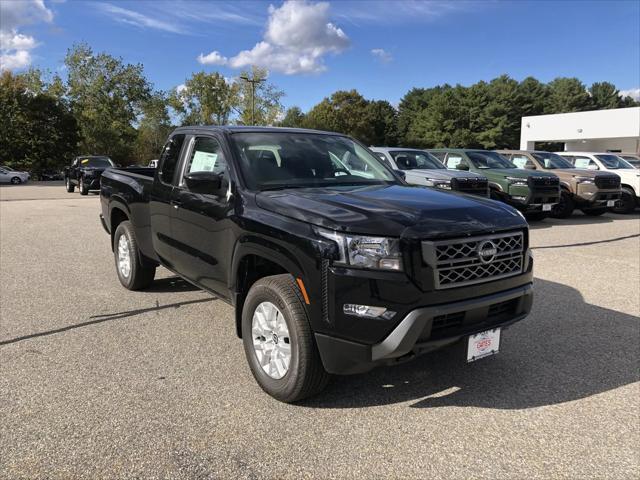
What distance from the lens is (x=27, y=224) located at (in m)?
12.6

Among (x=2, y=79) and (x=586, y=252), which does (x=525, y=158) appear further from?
(x=2, y=79)

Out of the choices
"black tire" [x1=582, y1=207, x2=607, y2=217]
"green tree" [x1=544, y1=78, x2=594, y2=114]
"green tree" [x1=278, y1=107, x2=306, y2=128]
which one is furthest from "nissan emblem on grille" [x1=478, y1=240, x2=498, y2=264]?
"green tree" [x1=544, y1=78, x2=594, y2=114]

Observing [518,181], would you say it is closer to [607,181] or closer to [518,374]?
[607,181]

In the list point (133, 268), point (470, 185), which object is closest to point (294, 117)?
point (470, 185)

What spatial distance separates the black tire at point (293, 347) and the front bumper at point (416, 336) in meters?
0.11

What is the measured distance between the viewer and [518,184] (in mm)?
12273

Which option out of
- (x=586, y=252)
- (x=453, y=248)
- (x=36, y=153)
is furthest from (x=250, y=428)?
(x=36, y=153)

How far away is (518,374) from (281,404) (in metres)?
1.82

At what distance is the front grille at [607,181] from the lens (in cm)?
1340

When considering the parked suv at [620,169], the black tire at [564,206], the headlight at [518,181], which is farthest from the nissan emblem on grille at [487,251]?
the parked suv at [620,169]

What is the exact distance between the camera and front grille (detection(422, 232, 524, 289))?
2.93 m

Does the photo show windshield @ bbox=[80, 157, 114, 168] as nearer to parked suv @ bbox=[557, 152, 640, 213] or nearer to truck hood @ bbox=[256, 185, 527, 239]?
parked suv @ bbox=[557, 152, 640, 213]

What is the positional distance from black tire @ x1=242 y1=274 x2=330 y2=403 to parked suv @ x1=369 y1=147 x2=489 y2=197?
23.5ft

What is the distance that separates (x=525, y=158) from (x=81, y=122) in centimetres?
4795
